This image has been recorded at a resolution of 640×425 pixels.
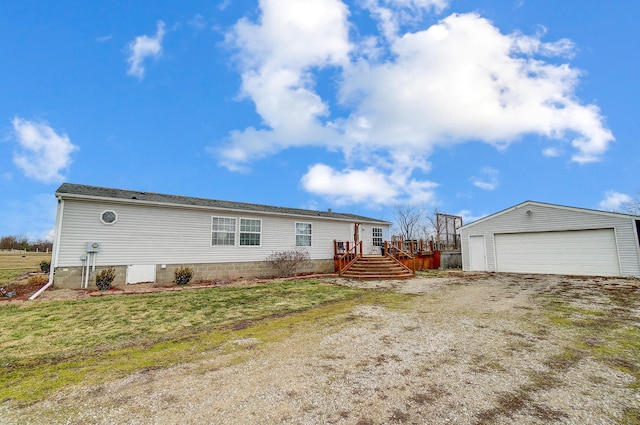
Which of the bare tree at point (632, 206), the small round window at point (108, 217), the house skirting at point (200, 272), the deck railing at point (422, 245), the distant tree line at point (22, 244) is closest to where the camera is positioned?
the house skirting at point (200, 272)

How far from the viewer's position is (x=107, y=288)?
9.70 m

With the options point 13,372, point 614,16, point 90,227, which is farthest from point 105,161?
point 614,16

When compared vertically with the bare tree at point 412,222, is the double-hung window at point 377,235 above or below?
below

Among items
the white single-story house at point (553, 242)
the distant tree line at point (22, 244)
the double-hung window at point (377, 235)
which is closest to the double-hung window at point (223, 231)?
the double-hung window at point (377, 235)

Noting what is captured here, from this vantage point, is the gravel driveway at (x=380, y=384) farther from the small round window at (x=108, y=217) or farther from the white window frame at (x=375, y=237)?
the white window frame at (x=375, y=237)

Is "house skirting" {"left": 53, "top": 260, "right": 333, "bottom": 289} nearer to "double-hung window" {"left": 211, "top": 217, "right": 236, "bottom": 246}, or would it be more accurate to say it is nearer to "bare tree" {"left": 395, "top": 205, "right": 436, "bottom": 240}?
"double-hung window" {"left": 211, "top": 217, "right": 236, "bottom": 246}

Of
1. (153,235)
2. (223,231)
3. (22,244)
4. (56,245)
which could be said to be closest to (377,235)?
(223,231)

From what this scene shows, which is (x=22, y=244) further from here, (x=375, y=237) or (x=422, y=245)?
(x=422, y=245)

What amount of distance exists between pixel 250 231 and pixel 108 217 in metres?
5.55

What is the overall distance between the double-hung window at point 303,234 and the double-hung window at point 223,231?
3.57m

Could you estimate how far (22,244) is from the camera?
3841cm

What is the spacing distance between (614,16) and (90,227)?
19661 mm

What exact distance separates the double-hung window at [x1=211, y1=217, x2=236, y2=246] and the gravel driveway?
8.77 metres

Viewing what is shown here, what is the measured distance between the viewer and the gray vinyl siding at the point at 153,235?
9711mm
